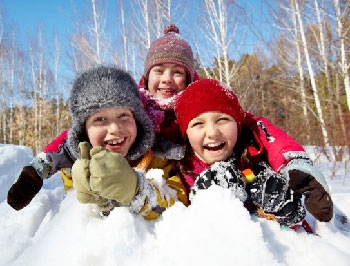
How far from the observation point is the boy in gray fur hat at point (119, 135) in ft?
3.38

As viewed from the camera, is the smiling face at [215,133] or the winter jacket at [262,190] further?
the smiling face at [215,133]

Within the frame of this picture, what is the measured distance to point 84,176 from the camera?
919mm

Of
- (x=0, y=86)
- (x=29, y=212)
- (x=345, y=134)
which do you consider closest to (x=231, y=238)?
(x=29, y=212)

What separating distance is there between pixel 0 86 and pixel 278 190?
1997 cm

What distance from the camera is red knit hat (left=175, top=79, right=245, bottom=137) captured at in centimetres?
140

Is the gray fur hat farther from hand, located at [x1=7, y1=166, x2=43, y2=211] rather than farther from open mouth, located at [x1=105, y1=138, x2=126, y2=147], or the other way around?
hand, located at [x1=7, y1=166, x2=43, y2=211]

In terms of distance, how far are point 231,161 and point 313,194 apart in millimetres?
406

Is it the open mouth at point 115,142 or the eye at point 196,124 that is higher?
the eye at point 196,124

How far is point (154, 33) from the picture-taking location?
34.7 feet

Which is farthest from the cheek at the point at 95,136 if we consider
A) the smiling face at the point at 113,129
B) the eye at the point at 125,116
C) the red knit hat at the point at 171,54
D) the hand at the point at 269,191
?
the red knit hat at the point at 171,54

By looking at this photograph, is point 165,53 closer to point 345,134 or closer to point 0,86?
point 345,134

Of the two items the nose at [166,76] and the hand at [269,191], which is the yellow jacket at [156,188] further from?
the nose at [166,76]

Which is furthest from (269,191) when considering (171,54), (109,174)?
(171,54)

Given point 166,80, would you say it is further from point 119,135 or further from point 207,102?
point 119,135
